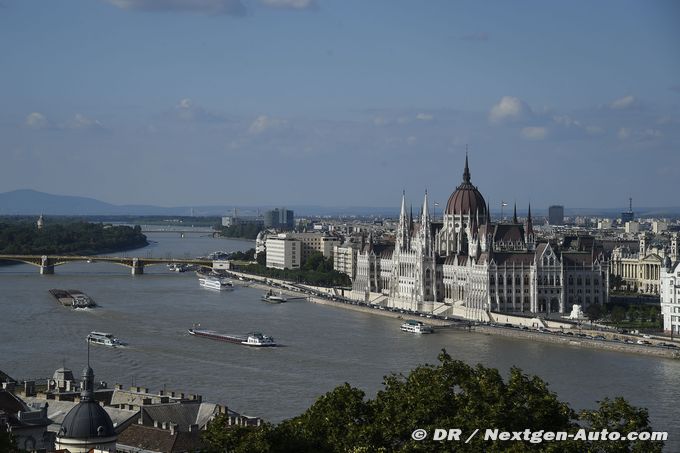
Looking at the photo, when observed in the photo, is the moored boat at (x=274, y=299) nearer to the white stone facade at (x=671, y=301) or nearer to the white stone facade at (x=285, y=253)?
the white stone facade at (x=671, y=301)

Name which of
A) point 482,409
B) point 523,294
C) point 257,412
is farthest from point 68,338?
point 482,409

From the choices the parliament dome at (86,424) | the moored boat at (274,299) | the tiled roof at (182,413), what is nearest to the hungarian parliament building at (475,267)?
the moored boat at (274,299)

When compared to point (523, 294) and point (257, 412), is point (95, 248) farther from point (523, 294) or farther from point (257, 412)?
point (257, 412)

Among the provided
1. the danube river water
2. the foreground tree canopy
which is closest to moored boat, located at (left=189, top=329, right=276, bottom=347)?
the danube river water

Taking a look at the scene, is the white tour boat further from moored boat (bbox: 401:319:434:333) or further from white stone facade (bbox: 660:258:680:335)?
white stone facade (bbox: 660:258:680:335)

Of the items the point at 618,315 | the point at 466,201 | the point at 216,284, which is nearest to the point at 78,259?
the point at 216,284

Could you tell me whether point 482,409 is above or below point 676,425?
above
